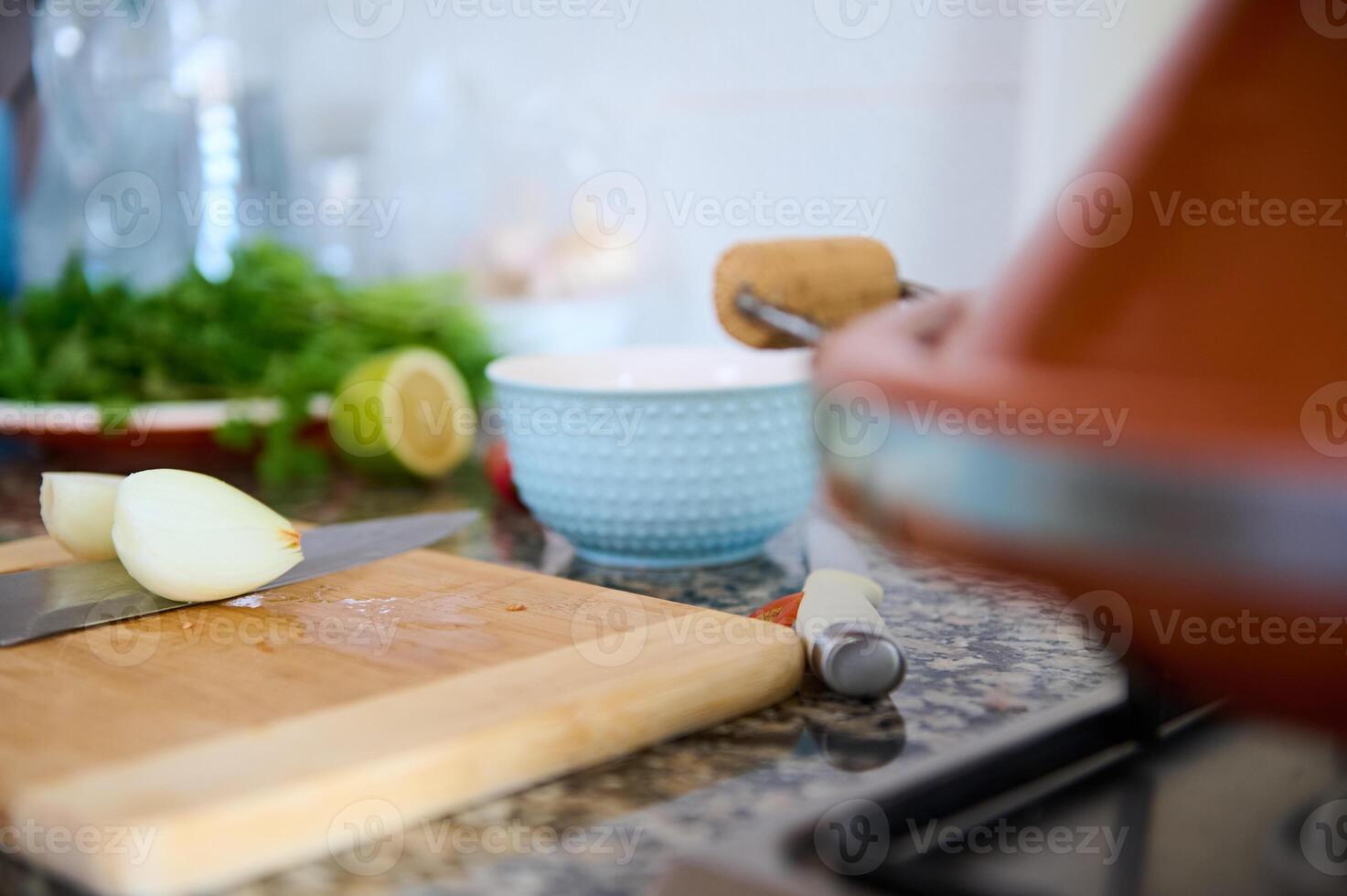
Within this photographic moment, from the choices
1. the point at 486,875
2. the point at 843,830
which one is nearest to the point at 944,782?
the point at 843,830

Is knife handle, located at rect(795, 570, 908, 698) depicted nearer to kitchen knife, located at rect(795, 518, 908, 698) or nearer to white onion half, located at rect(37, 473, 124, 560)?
kitchen knife, located at rect(795, 518, 908, 698)

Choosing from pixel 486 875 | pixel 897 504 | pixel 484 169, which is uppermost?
pixel 484 169

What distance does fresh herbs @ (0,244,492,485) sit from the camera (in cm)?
123

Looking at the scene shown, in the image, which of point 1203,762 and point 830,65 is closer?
point 1203,762

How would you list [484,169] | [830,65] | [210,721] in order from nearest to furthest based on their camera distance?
[210,721] < [830,65] < [484,169]

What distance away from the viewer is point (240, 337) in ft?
4.38

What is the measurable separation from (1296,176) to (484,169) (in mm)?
1739

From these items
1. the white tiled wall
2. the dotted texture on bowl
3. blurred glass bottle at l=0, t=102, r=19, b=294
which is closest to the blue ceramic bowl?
the dotted texture on bowl

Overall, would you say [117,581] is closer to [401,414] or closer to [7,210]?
[401,414]

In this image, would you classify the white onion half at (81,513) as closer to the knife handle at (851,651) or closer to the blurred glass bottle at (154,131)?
the knife handle at (851,651)

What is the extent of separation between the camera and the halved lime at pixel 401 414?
1.17 meters

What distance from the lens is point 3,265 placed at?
170cm

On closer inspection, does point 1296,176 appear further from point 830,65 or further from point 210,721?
point 830,65

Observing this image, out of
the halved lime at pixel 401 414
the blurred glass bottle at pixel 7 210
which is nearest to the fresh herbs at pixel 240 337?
the halved lime at pixel 401 414
